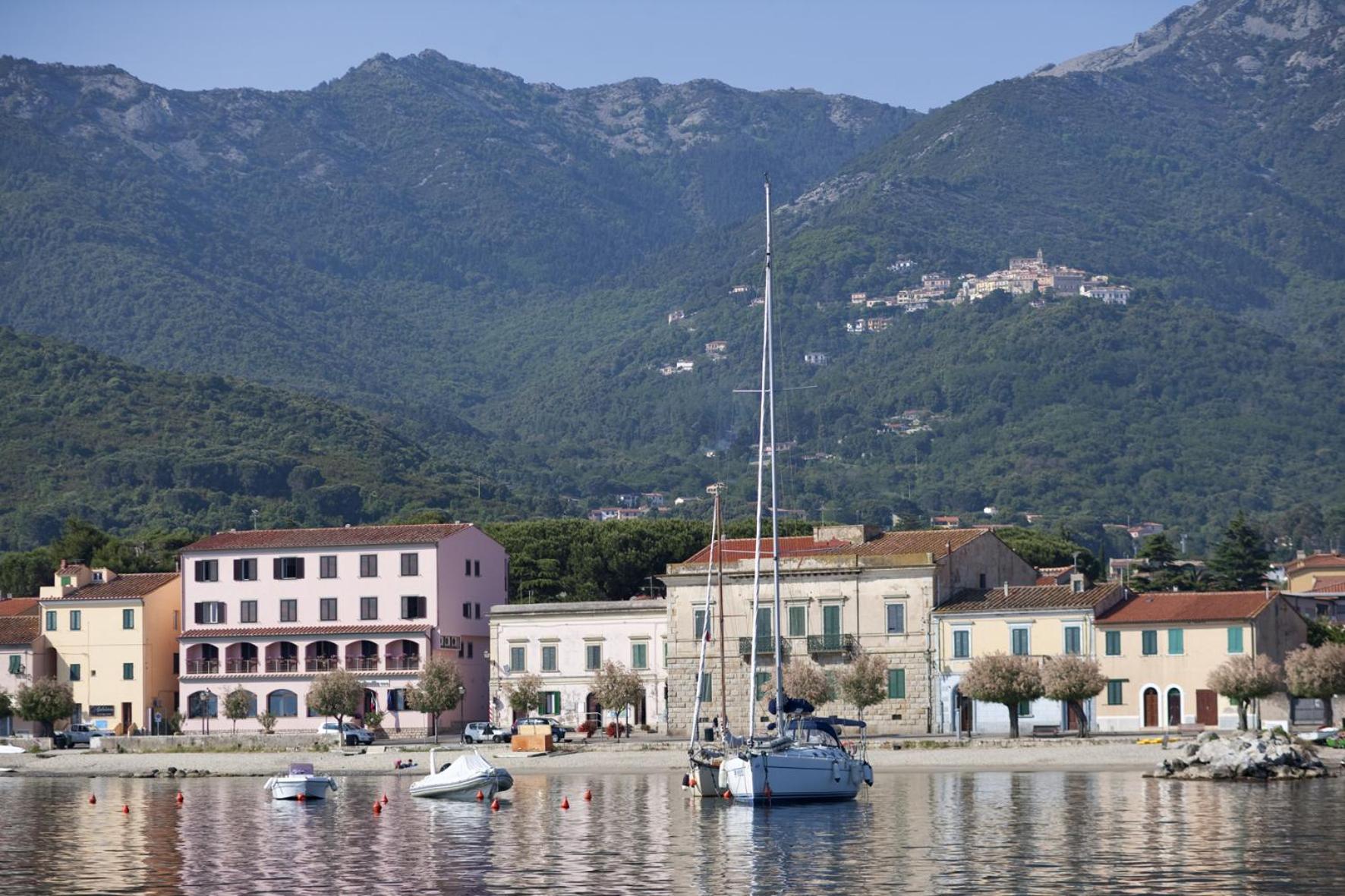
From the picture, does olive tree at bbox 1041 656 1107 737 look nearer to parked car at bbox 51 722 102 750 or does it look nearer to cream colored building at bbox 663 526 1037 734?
cream colored building at bbox 663 526 1037 734

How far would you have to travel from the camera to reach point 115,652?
336 feet

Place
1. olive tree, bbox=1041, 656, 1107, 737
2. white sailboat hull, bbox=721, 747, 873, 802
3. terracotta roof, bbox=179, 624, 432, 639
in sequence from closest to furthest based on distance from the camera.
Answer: white sailboat hull, bbox=721, 747, 873, 802 → olive tree, bbox=1041, 656, 1107, 737 → terracotta roof, bbox=179, 624, 432, 639

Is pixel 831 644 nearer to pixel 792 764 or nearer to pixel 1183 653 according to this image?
pixel 1183 653

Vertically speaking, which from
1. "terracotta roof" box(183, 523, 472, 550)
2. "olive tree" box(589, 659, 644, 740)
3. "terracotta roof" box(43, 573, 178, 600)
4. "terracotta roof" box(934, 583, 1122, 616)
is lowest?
"olive tree" box(589, 659, 644, 740)

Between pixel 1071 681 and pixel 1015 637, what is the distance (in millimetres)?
6596

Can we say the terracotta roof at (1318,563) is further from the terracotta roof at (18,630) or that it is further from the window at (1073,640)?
the terracotta roof at (18,630)

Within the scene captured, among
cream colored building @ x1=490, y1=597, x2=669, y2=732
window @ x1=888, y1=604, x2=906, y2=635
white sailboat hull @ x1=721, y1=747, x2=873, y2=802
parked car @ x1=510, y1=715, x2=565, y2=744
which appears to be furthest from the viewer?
cream colored building @ x1=490, y1=597, x2=669, y2=732

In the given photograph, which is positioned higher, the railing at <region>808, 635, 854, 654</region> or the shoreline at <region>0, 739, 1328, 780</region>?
the railing at <region>808, 635, 854, 654</region>

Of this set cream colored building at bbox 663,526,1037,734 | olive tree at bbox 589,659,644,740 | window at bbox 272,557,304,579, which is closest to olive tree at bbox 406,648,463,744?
olive tree at bbox 589,659,644,740

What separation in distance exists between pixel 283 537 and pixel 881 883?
204 feet

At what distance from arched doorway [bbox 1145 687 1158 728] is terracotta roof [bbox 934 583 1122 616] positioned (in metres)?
3.86

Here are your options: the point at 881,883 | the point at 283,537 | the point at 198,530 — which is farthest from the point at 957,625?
the point at 198,530

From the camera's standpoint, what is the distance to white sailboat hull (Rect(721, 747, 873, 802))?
6081 centimetres

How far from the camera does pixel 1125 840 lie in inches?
1962
